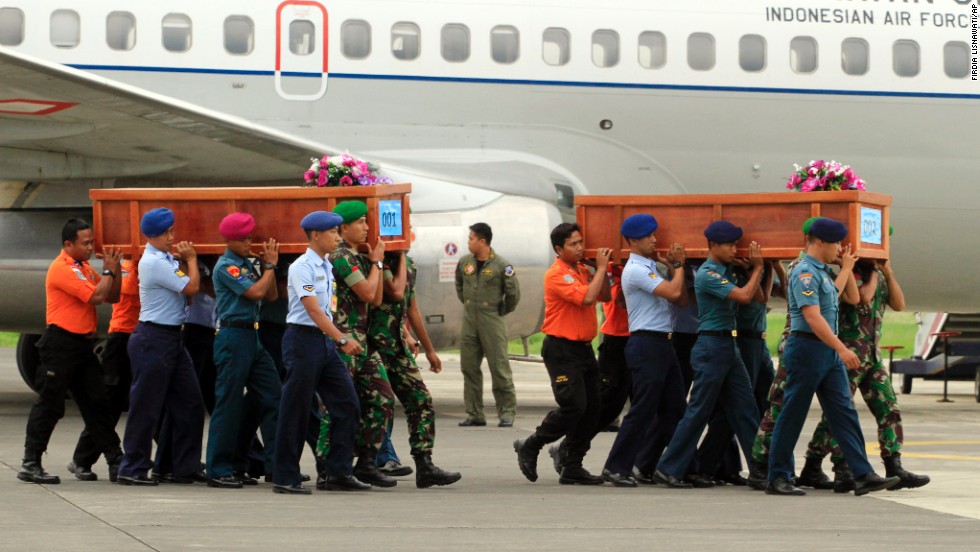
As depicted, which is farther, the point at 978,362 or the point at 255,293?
the point at 978,362

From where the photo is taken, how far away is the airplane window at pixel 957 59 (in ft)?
48.4

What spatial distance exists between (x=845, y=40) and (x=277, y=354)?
23.3 ft

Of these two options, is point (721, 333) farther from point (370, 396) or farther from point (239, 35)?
point (239, 35)

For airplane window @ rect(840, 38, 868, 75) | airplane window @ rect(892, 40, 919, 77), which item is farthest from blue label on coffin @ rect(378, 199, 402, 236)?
airplane window @ rect(892, 40, 919, 77)

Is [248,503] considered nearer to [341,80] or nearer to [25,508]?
[25,508]

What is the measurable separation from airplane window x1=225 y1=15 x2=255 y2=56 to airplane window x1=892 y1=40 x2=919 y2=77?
232 inches

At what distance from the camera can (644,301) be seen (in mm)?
9648

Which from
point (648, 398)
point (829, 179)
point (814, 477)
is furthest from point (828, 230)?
point (814, 477)

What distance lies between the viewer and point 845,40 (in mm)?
14617

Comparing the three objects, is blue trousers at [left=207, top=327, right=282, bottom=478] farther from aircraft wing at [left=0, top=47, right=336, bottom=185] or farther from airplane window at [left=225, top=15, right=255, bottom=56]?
airplane window at [left=225, top=15, right=255, bottom=56]

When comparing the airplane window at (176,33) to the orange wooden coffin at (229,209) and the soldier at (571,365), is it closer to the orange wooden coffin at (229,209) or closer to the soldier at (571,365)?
the orange wooden coffin at (229,209)

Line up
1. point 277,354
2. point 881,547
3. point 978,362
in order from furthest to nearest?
point 978,362, point 277,354, point 881,547

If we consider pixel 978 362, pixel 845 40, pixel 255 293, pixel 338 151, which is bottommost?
pixel 978 362

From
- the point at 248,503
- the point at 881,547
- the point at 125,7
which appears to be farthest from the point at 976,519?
the point at 125,7
